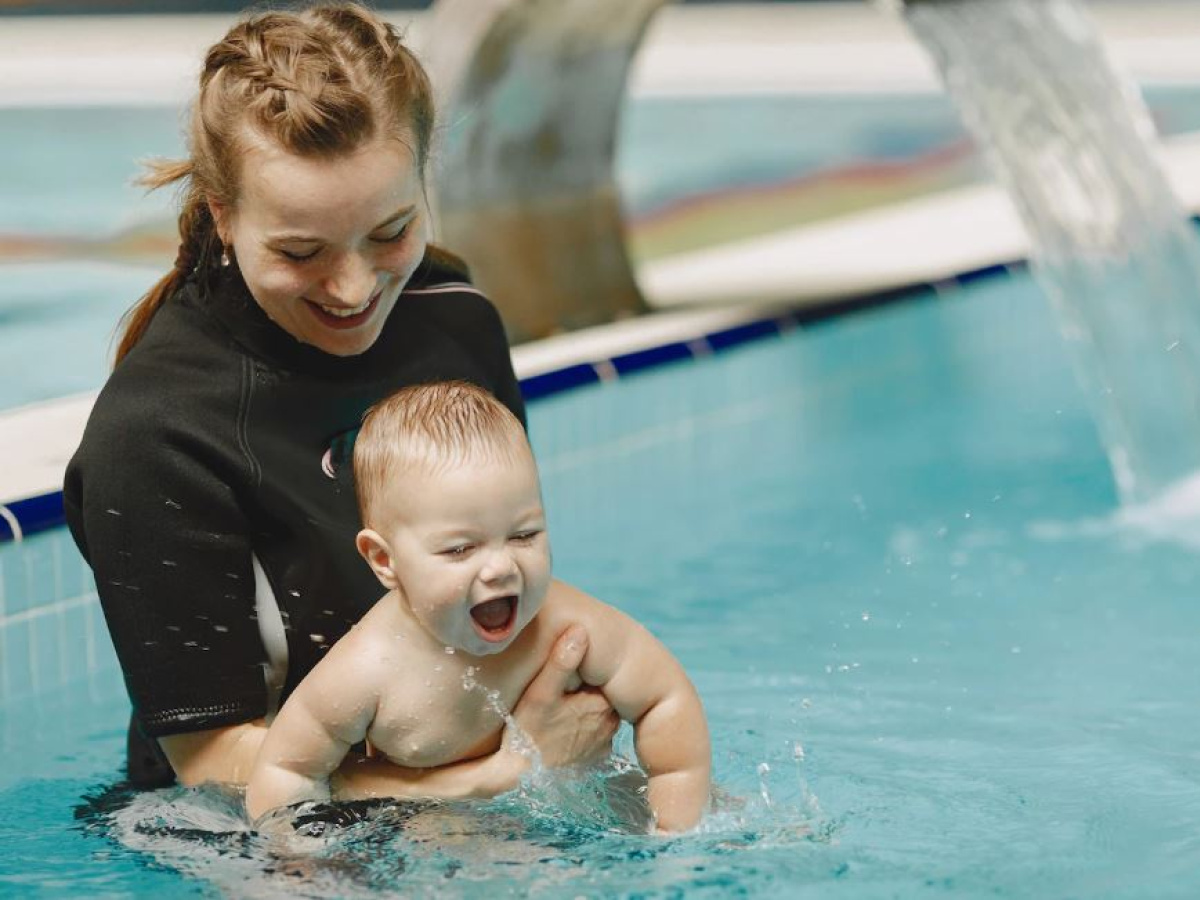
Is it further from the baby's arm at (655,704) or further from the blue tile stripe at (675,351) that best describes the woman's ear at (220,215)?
the blue tile stripe at (675,351)

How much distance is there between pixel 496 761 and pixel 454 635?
0.67 feet

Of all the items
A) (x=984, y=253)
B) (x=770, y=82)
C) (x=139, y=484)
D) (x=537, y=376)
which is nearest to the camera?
(x=139, y=484)

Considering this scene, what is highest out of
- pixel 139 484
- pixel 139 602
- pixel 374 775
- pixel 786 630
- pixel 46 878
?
pixel 139 484

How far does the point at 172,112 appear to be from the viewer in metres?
14.6

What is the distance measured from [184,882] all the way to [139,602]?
398 mm

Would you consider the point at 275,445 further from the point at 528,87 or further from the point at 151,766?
the point at 528,87

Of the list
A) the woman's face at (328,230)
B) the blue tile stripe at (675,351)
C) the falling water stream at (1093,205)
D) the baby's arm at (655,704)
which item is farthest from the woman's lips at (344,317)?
the falling water stream at (1093,205)

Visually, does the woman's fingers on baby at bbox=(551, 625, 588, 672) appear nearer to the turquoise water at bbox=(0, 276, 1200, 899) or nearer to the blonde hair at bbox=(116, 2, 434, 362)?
the turquoise water at bbox=(0, 276, 1200, 899)

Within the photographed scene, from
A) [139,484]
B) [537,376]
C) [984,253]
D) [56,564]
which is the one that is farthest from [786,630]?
[984,253]

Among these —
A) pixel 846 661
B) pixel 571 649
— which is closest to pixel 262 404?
pixel 571 649

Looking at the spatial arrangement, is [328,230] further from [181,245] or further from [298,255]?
[181,245]

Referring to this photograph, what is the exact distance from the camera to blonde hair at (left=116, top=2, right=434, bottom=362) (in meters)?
2.32

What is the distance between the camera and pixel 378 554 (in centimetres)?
247

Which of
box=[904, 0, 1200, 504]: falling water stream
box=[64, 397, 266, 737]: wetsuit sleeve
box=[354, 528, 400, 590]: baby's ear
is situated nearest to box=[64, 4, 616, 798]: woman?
box=[64, 397, 266, 737]: wetsuit sleeve
